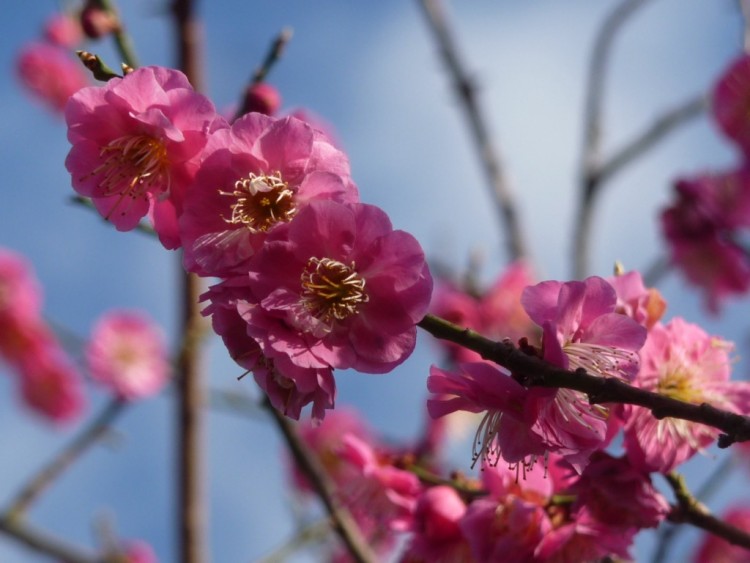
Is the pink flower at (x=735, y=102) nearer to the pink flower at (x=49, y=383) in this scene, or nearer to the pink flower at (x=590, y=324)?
the pink flower at (x=590, y=324)

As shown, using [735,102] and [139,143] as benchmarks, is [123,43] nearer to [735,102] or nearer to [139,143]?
[139,143]

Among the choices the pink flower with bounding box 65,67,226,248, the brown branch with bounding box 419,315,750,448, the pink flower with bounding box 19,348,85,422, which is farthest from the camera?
the pink flower with bounding box 19,348,85,422

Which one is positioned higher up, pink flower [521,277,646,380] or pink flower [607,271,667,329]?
pink flower [607,271,667,329]

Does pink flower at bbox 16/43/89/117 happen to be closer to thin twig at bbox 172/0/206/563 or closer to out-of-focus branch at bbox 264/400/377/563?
thin twig at bbox 172/0/206/563

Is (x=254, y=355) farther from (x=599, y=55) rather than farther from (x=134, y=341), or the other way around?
(x=134, y=341)

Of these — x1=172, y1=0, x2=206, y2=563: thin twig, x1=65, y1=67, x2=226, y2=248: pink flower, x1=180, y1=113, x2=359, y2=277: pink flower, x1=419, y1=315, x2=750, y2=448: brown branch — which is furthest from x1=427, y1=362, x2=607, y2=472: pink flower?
x1=172, y1=0, x2=206, y2=563: thin twig
